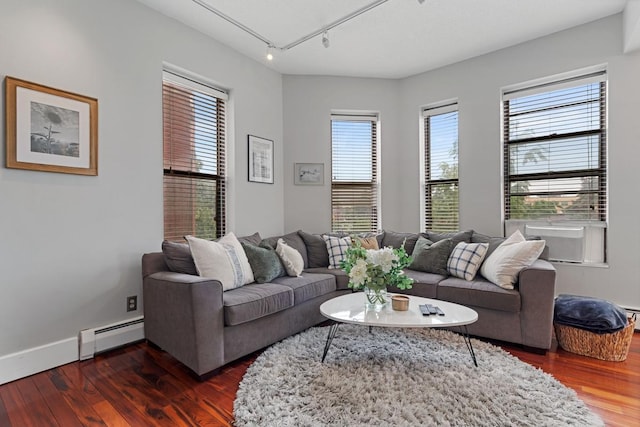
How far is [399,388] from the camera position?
197 centimetres

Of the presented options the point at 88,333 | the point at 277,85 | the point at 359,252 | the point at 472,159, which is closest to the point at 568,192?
the point at 472,159

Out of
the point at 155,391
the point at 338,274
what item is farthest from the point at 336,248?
the point at 155,391

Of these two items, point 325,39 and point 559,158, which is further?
point 559,158

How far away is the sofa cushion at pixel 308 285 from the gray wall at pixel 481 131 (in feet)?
4.06

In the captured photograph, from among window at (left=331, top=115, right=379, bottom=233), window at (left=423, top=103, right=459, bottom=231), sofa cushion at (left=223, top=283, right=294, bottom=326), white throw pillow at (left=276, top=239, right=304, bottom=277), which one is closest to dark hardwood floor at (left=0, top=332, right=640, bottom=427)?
sofa cushion at (left=223, top=283, right=294, bottom=326)

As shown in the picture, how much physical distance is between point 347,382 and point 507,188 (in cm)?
291

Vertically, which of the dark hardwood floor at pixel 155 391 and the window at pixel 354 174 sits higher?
the window at pixel 354 174

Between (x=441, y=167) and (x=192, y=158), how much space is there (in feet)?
9.73

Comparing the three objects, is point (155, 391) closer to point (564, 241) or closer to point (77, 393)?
point (77, 393)

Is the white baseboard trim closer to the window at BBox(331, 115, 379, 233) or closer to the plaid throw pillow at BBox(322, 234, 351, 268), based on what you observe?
the plaid throw pillow at BBox(322, 234, 351, 268)

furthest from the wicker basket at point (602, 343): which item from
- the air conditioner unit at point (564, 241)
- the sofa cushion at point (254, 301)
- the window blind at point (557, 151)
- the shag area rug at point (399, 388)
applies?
the sofa cushion at point (254, 301)

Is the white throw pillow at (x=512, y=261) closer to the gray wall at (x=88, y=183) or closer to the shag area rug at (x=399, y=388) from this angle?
the shag area rug at (x=399, y=388)

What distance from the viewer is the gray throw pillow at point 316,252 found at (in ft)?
12.2

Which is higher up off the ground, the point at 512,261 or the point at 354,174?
the point at 354,174
